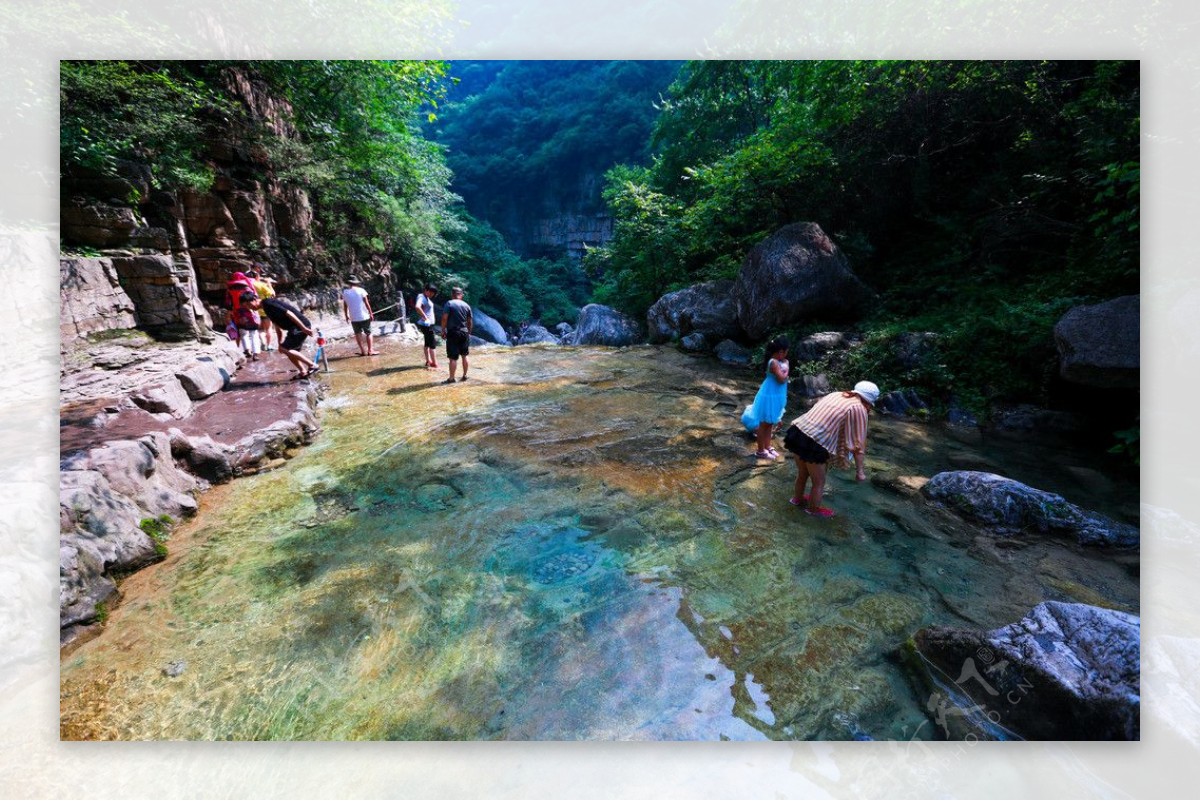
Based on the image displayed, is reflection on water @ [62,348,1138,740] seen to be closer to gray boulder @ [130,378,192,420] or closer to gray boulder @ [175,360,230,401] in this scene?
gray boulder @ [130,378,192,420]

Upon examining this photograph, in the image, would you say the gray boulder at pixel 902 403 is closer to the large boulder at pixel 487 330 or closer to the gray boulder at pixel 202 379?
the gray boulder at pixel 202 379

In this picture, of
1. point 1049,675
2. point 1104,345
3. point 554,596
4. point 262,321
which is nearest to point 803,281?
point 1104,345

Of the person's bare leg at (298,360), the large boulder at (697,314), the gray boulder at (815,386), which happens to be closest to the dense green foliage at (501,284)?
the large boulder at (697,314)

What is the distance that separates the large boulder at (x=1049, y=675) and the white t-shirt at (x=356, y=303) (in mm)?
10187

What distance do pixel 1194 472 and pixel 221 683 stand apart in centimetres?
578

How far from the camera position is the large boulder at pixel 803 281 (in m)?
9.43

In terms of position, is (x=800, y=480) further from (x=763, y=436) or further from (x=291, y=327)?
(x=291, y=327)

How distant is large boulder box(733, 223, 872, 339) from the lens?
371 inches

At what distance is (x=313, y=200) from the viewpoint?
12414mm

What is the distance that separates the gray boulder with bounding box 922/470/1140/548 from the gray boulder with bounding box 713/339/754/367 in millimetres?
6298

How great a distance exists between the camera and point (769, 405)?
5.13 m

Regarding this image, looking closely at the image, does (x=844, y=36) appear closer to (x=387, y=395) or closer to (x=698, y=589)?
(x=698, y=589)

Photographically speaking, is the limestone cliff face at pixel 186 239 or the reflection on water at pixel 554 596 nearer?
the reflection on water at pixel 554 596

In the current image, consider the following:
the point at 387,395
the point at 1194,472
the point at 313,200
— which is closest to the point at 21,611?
the point at 387,395
